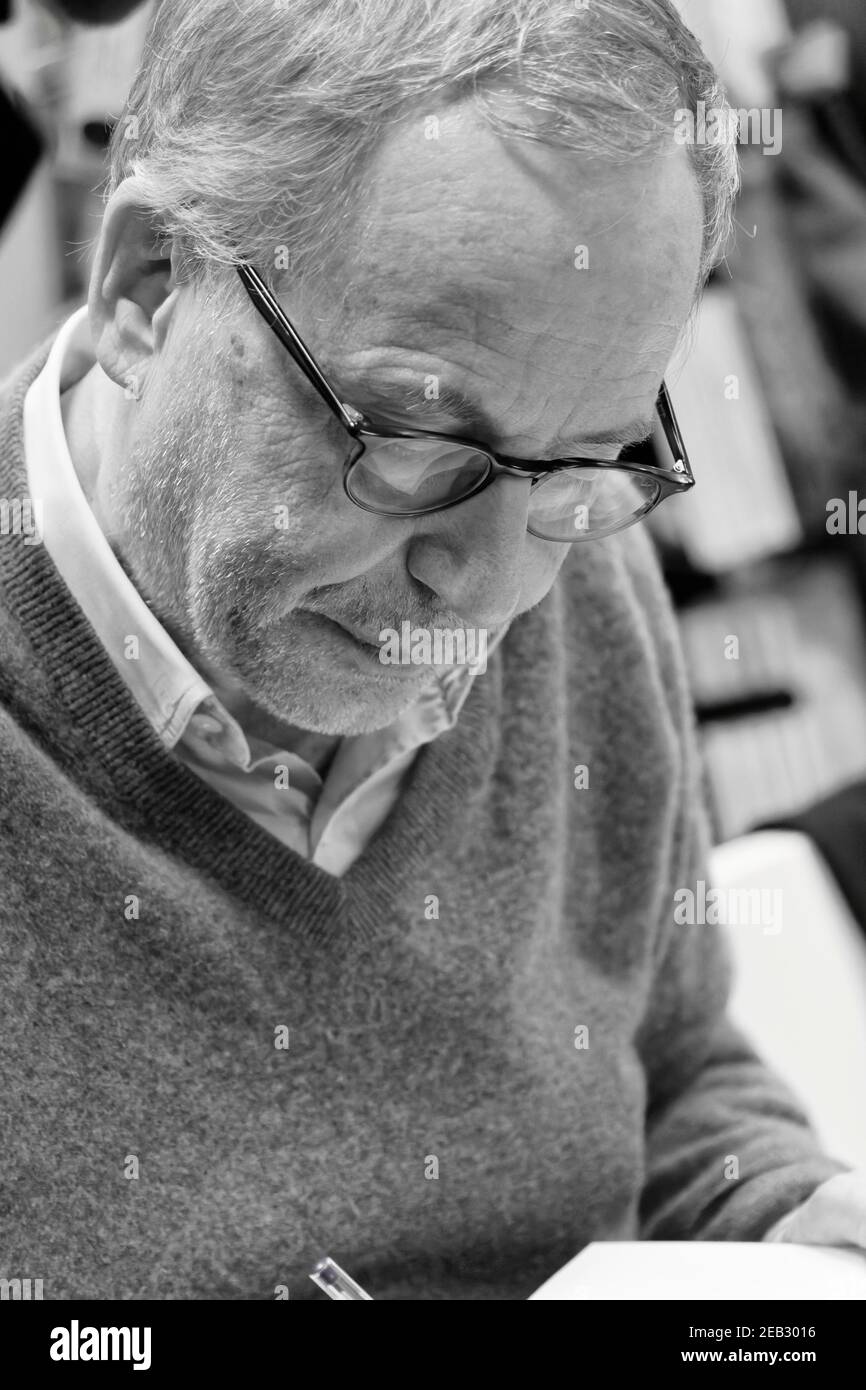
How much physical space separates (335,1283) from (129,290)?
63cm

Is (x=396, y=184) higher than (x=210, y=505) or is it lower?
higher

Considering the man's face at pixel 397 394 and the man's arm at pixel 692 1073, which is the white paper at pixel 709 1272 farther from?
the man's face at pixel 397 394

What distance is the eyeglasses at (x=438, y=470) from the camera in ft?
2.60

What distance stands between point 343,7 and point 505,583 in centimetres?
32

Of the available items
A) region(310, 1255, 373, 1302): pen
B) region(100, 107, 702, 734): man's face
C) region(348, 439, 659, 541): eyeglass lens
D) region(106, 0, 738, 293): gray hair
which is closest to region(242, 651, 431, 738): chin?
region(100, 107, 702, 734): man's face

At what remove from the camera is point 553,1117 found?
3.55 ft

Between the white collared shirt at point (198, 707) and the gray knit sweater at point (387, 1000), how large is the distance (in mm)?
20

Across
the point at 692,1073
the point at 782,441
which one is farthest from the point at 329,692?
the point at 782,441

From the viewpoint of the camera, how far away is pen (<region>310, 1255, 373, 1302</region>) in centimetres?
92

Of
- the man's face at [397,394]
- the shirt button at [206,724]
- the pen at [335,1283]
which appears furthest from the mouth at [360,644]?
the pen at [335,1283]

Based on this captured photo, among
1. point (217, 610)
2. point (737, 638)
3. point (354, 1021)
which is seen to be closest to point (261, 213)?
point (217, 610)

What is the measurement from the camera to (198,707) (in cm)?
93

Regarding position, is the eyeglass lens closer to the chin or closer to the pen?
the chin
